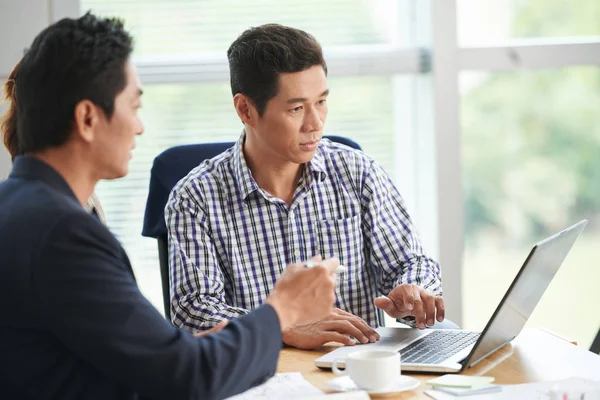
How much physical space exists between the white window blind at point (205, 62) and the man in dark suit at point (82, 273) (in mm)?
1966

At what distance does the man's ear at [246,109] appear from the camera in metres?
2.32

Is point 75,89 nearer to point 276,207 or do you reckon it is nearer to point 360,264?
point 276,207

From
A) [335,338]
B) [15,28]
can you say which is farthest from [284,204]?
[15,28]

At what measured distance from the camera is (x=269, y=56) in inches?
89.0

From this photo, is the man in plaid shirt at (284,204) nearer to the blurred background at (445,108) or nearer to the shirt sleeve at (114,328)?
the shirt sleeve at (114,328)

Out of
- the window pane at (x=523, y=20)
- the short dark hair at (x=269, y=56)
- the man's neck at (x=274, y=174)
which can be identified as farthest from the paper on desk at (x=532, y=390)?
the window pane at (x=523, y=20)

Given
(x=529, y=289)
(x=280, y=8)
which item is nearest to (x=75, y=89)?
(x=529, y=289)

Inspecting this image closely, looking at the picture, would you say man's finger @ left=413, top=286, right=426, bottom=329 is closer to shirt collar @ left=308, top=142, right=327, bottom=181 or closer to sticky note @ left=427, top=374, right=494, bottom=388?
sticky note @ left=427, top=374, right=494, bottom=388

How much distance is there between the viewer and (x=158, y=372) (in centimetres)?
121

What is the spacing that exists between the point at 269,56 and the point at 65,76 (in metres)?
1.07

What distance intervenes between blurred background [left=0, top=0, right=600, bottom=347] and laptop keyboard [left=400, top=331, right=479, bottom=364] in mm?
1514

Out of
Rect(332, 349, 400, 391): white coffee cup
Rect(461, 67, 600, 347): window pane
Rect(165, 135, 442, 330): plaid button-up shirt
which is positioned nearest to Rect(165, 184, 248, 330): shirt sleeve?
Rect(165, 135, 442, 330): plaid button-up shirt

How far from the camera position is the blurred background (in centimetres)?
326

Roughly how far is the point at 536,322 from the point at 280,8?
1.70 meters
